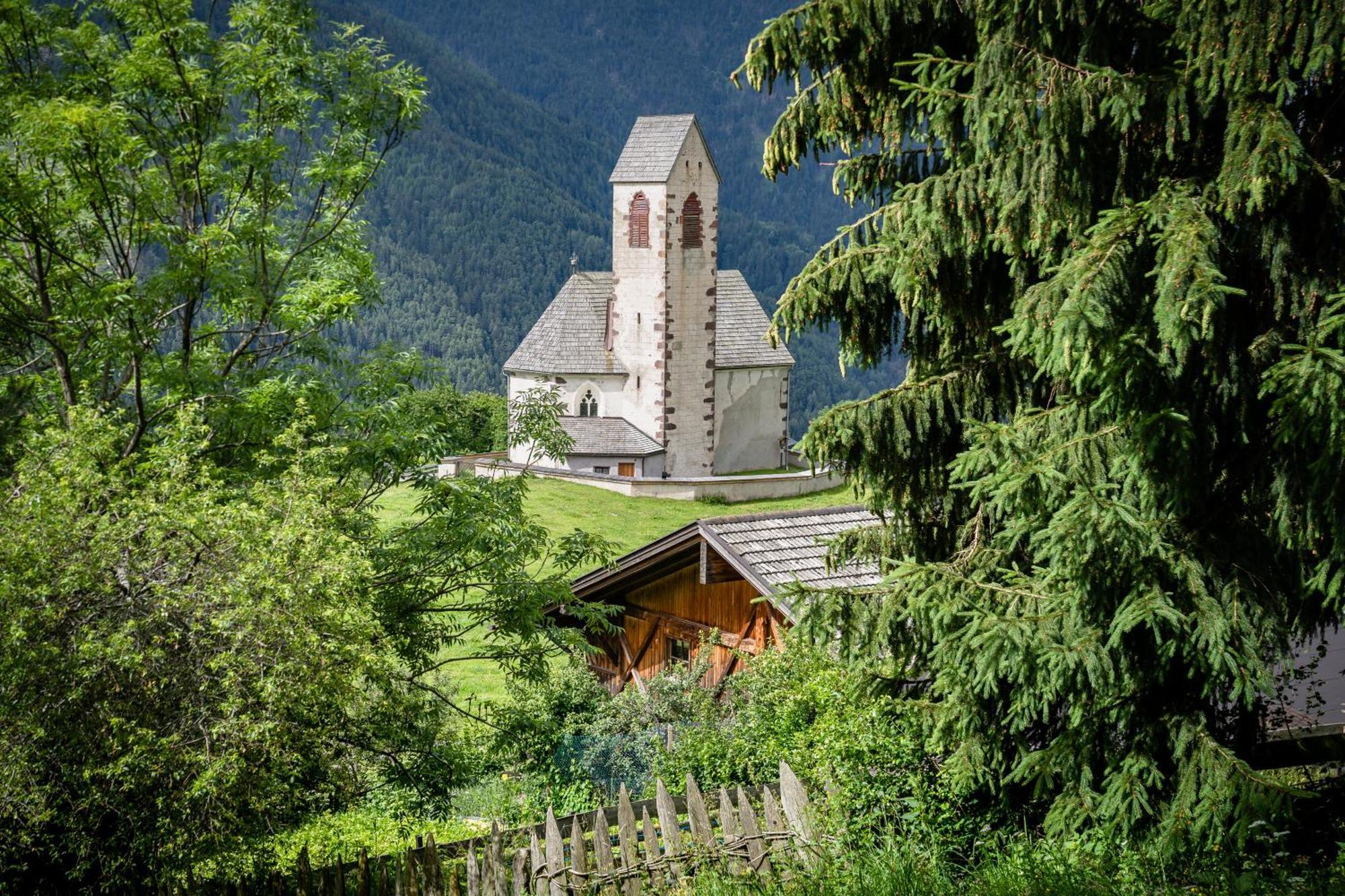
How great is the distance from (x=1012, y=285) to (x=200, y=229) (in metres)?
8.97

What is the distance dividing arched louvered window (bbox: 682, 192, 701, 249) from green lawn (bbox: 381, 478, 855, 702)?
498 inches

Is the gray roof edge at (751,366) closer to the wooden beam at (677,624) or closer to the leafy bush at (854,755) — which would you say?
the wooden beam at (677,624)

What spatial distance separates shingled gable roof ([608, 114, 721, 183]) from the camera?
47.8 metres

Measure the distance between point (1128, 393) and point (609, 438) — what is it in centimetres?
4160

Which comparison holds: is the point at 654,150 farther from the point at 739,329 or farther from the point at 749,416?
the point at 749,416

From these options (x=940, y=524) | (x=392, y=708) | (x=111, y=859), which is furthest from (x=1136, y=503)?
(x=111, y=859)

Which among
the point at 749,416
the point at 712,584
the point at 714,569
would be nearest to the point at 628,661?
the point at 712,584

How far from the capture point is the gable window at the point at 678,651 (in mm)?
16219

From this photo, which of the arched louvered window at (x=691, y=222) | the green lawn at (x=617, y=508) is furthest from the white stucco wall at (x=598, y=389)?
the green lawn at (x=617, y=508)

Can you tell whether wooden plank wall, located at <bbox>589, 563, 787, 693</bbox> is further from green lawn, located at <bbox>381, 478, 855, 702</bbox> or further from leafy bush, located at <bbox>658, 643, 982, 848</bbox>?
green lawn, located at <bbox>381, 478, 855, 702</bbox>

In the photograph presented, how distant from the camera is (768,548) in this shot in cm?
1390

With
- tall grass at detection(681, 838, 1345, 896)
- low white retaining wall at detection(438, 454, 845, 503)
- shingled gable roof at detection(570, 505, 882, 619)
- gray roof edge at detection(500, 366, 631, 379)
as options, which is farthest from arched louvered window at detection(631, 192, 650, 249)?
tall grass at detection(681, 838, 1345, 896)

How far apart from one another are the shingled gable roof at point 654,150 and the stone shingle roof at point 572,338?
169 inches

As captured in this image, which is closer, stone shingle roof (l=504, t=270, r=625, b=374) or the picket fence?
the picket fence
